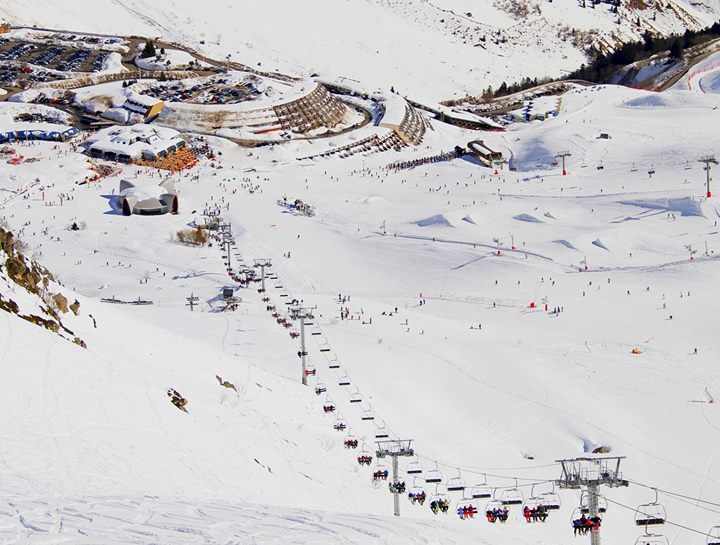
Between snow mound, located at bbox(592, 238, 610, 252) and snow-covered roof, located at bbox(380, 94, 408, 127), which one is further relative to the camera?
snow-covered roof, located at bbox(380, 94, 408, 127)

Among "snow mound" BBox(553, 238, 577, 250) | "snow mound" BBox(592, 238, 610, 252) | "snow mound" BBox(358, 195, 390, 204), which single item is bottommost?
"snow mound" BBox(358, 195, 390, 204)

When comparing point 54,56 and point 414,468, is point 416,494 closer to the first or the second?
point 414,468

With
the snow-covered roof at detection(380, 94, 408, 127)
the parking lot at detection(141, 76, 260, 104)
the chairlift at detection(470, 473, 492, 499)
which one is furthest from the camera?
the parking lot at detection(141, 76, 260, 104)

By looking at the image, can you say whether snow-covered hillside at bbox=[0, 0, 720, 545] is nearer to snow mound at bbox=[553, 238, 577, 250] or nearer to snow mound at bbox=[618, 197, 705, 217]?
snow mound at bbox=[553, 238, 577, 250]

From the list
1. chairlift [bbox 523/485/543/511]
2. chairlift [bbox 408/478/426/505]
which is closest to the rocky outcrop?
chairlift [bbox 408/478/426/505]

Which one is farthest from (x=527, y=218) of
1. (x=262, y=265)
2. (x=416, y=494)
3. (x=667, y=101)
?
(x=667, y=101)

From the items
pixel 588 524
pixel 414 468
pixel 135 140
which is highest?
pixel 588 524

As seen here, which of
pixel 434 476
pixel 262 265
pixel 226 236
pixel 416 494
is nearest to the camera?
pixel 416 494

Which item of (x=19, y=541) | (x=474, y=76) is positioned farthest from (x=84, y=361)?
(x=474, y=76)
